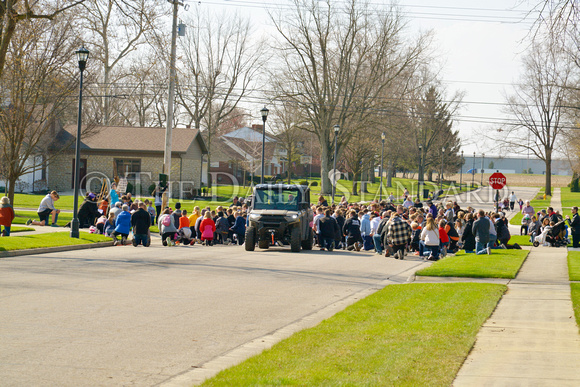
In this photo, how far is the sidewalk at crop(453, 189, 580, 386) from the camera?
6.43 metres

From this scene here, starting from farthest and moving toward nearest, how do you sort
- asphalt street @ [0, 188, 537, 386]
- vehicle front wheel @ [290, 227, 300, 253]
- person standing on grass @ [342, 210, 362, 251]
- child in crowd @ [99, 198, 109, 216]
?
child in crowd @ [99, 198, 109, 216] → person standing on grass @ [342, 210, 362, 251] → vehicle front wheel @ [290, 227, 300, 253] → asphalt street @ [0, 188, 537, 386]

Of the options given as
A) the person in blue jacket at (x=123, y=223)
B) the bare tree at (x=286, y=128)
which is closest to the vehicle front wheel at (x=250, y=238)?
the person in blue jacket at (x=123, y=223)

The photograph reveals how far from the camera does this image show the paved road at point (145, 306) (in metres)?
6.89

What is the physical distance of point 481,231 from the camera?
68.6 feet

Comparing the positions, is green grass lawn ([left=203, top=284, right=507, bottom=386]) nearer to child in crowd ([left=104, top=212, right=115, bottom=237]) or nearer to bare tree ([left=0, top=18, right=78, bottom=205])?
child in crowd ([left=104, top=212, right=115, bottom=237])

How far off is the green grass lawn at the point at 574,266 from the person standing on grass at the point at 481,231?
8.44 feet

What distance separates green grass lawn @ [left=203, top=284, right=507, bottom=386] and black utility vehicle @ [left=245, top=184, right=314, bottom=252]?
10365mm

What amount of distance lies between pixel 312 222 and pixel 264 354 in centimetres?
1794

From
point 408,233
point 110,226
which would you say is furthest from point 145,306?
point 110,226

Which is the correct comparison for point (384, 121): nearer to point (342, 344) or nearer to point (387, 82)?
point (387, 82)

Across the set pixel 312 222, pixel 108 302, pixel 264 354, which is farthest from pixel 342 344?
pixel 312 222

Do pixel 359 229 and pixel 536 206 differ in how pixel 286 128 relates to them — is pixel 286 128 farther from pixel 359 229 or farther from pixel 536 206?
pixel 359 229

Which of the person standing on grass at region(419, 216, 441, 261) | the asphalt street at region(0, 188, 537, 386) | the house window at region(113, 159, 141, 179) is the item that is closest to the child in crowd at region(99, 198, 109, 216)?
the asphalt street at region(0, 188, 537, 386)

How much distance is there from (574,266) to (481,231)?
13.3ft
